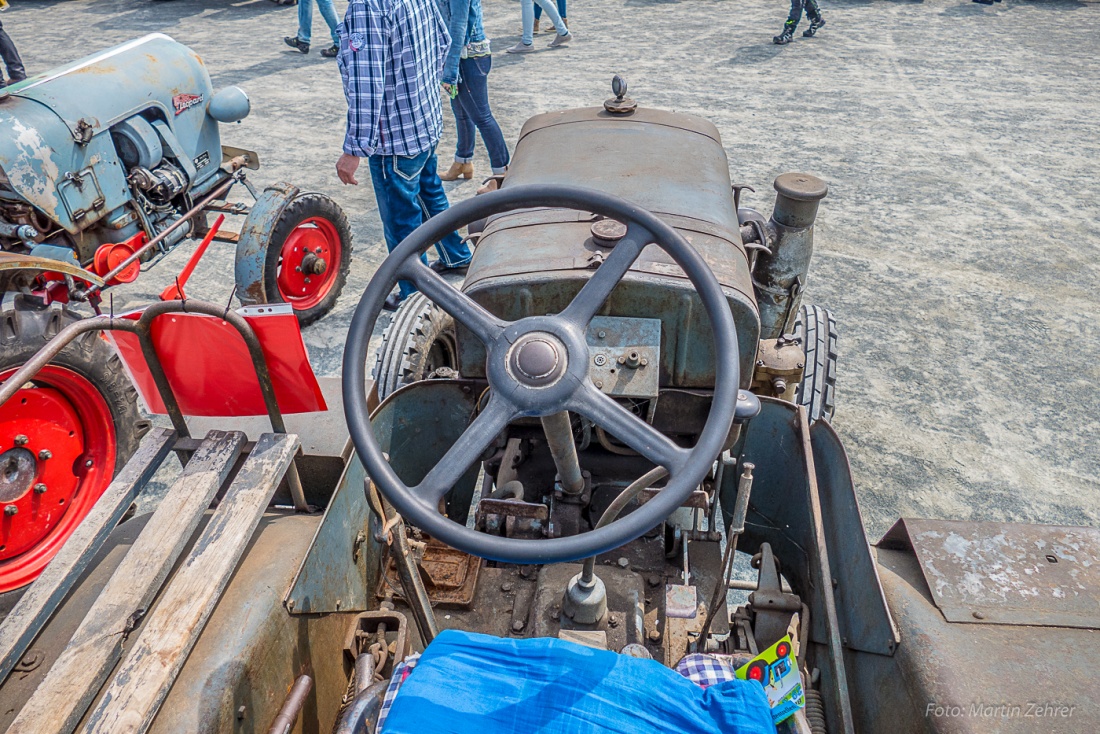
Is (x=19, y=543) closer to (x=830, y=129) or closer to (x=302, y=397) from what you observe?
(x=302, y=397)

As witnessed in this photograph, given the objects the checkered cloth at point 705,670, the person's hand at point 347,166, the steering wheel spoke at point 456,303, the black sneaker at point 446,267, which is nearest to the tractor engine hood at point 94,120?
the person's hand at point 347,166

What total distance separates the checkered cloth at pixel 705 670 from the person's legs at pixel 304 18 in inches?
377

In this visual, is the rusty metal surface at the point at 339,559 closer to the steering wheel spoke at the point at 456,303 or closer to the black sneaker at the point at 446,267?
the steering wheel spoke at the point at 456,303

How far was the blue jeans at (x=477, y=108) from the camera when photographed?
5.41m

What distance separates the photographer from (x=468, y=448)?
61.3 inches

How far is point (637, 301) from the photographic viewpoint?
84.5 inches

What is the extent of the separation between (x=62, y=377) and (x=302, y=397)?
53.6 inches

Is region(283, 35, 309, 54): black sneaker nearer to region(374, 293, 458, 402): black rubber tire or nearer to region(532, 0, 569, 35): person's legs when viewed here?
region(532, 0, 569, 35): person's legs

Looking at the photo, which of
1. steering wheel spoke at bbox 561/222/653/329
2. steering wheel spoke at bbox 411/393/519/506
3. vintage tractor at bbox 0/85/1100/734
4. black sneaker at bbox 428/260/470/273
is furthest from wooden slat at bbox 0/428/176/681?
black sneaker at bbox 428/260/470/273

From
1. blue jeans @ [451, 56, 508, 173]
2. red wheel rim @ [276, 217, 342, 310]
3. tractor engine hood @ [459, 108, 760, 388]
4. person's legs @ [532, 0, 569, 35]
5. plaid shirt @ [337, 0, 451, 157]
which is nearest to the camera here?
tractor engine hood @ [459, 108, 760, 388]

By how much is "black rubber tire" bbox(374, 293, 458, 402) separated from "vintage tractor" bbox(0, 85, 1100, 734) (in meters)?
0.46

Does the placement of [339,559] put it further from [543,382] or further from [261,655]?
[543,382]

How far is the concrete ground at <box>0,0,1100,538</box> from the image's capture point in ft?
11.6

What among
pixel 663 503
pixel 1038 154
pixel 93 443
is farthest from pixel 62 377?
pixel 1038 154
